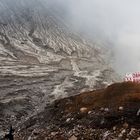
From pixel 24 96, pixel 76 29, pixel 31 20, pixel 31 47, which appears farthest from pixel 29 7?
pixel 24 96

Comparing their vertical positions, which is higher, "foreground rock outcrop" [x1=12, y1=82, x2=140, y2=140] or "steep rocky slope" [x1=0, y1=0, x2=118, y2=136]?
"steep rocky slope" [x1=0, y1=0, x2=118, y2=136]

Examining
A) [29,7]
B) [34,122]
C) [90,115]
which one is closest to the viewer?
[90,115]

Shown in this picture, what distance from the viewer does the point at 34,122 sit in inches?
1059

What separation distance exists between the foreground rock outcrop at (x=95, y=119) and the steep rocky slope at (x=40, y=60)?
1005 centimetres

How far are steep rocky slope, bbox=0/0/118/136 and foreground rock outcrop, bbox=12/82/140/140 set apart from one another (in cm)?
1005

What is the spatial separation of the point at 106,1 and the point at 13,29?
30578 mm

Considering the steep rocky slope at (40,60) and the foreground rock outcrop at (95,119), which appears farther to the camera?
the steep rocky slope at (40,60)

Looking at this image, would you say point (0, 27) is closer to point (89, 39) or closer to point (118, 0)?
point (89, 39)

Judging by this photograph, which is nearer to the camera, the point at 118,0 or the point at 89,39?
the point at 89,39

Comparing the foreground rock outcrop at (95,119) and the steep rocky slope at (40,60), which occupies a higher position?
the steep rocky slope at (40,60)

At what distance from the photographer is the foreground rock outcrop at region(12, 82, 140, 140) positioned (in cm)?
1960

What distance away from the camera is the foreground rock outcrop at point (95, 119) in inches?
772

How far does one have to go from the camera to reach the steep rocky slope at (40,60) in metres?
51.7

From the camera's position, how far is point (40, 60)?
80.2 meters
